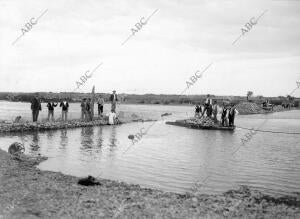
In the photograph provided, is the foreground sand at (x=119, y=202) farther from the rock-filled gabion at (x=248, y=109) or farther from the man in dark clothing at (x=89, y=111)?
the rock-filled gabion at (x=248, y=109)

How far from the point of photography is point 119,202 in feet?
34.5

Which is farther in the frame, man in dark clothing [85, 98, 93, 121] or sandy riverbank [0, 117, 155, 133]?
man in dark clothing [85, 98, 93, 121]

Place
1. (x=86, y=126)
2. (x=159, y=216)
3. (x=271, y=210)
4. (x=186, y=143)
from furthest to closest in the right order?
1. (x=86, y=126)
2. (x=186, y=143)
3. (x=271, y=210)
4. (x=159, y=216)

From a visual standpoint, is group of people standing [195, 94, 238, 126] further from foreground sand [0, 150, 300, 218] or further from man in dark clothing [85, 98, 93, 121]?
foreground sand [0, 150, 300, 218]

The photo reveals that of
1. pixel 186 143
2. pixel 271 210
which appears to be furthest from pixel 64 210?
pixel 186 143

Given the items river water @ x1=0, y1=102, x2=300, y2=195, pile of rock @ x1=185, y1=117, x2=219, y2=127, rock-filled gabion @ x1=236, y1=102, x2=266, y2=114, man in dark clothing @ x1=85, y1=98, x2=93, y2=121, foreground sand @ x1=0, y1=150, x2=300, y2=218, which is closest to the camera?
foreground sand @ x1=0, y1=150, x2=300, y2=218

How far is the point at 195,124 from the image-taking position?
117 ft

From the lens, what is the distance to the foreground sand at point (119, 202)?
9531 millimetres

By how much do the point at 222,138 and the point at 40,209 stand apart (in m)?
19.3

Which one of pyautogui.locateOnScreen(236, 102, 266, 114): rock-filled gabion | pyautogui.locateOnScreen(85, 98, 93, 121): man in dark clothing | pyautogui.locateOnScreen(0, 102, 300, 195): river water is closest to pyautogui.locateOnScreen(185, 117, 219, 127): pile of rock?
pyautogui.locateOnScreen(0, 102, 300, 195): river water

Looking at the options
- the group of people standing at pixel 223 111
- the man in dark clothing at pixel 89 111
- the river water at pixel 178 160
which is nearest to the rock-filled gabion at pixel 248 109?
the group of people standing at pixel 223 111

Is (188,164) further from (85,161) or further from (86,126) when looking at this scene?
(86,126)

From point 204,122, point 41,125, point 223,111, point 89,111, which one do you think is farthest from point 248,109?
point 41,125

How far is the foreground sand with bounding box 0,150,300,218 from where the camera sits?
31.3ft
